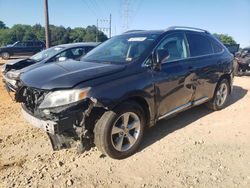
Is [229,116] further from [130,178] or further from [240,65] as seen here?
[240,65]

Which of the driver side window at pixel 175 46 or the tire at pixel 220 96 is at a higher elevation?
the driver side window at pixel 175 46

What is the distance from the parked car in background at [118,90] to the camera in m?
3.29

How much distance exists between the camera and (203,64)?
5.16m

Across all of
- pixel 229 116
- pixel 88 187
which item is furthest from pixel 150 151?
pixel 229 116

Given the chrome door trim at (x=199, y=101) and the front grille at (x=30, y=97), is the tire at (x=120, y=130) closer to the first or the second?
the front grille at (x=30, y=97)

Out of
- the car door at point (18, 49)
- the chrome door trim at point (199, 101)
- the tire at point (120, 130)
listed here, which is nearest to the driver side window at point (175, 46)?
the chrome door trim at point (199, 101)

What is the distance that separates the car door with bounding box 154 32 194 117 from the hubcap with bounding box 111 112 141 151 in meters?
0.49

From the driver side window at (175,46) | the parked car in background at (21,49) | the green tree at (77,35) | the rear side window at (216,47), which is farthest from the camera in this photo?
the green tree at (77,35)

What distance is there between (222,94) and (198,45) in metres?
1.60

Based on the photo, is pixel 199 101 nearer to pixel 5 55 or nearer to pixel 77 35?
pixel 5 55

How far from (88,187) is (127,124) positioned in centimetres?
106

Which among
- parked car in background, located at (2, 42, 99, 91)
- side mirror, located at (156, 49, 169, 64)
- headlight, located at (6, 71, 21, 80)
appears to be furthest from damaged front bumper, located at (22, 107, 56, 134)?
parked car in background, located at (2, 42, 99, 91)

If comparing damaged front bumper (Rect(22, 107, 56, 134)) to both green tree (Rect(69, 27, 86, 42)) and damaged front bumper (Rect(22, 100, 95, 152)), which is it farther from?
green tree (Rect(69, 27, 86, 42))

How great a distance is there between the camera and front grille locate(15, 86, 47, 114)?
11.6 ft
